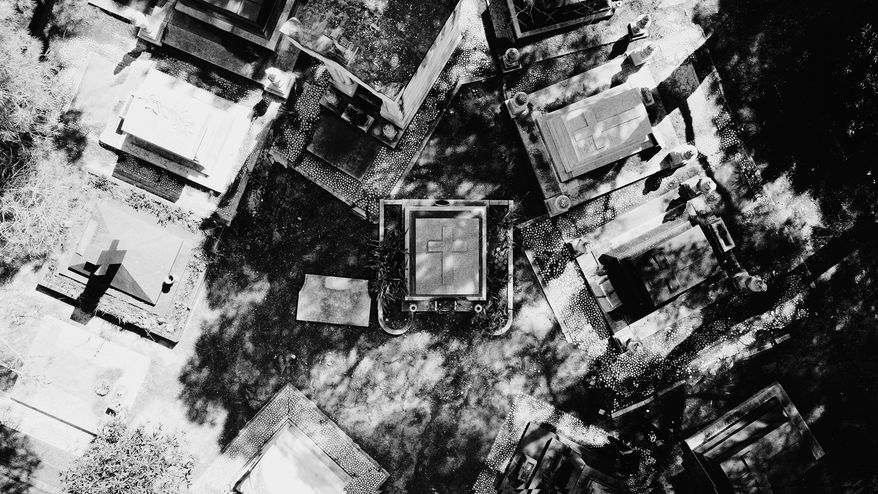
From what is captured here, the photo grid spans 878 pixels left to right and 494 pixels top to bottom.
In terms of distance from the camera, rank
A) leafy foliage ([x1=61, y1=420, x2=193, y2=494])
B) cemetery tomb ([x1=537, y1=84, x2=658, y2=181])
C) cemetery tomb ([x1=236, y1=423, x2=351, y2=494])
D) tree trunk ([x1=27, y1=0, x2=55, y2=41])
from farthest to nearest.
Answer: tree trunk ([x1=27, y1=0, x2=55, y2=41])
cemetery tomb ([x1=236, y1=423, x2=351, y2=494])
cemetery tomb ([x1=537, y1=84, x2=658, y2=181])
leafy foliage ([x1=61, y1=420, x2=193, y2=494])

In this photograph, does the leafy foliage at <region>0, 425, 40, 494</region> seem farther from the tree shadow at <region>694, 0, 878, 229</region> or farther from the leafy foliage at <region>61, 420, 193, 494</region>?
the tree shadow at <region>694, 0, 878, 229</region>

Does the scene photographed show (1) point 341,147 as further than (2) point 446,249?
Yes

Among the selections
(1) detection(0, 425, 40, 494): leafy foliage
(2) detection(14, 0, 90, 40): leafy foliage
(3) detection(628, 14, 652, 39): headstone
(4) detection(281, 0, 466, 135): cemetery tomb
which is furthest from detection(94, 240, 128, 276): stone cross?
(3) detection(628, 14, 652, 39): headstone

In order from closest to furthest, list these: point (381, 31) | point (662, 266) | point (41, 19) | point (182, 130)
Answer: point (381, 31)
point (662, 266)
point (182, 130)
point (41, 19)

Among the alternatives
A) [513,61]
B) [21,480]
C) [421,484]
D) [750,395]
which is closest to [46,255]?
[21,480]

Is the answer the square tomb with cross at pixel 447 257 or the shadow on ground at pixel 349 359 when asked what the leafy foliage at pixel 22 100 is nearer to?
the shadow on ground at pixel 349 359

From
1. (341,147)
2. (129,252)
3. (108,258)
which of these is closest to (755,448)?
(341,147)

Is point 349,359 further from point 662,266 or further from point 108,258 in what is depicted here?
A: point 662,266
